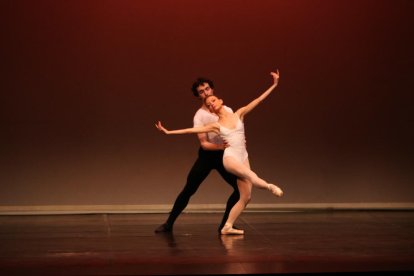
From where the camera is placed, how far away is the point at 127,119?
8445 millimetres

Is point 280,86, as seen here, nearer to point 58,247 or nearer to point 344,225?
point 344,225

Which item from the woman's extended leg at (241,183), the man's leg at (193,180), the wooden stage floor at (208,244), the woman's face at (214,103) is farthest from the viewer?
the man's leg at (193,180)

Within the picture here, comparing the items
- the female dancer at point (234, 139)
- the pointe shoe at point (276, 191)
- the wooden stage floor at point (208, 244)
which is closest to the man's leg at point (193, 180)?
the wooden stage floor at point (208, 244)

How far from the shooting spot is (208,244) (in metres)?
6.53

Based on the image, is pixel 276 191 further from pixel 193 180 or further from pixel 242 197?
pixel 193 180

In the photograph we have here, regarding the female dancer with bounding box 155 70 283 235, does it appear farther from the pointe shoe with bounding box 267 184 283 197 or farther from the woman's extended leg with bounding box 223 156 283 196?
the pointe shoe with bounding box 267 184 283 197

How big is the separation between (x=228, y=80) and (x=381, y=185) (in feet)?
5.97

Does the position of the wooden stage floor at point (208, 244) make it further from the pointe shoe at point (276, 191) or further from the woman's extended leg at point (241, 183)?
the pointe shoe at point (276, 191)

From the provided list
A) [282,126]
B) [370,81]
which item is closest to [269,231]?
[282,126]

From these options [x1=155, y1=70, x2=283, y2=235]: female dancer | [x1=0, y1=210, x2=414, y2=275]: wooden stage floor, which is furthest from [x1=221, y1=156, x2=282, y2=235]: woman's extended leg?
[x1=0, y1=210, x2=414, y2=275]: wooden stage floor

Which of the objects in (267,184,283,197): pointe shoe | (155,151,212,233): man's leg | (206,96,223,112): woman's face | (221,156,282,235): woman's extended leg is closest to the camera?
(267,184,283,197): pointe shoe

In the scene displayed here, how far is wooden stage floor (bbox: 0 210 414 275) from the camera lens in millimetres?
5516

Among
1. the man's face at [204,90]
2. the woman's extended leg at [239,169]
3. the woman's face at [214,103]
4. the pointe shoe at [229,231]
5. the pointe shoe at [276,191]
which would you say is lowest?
the pointe shoe at [229,231]

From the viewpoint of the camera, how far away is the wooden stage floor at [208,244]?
5516 mm
